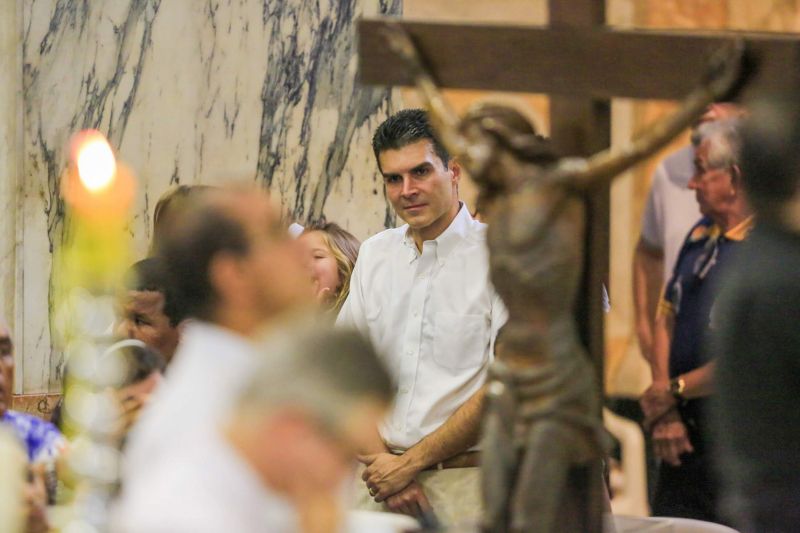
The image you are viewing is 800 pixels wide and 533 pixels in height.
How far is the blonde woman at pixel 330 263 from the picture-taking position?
5219 mm

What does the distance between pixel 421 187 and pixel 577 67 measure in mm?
1410

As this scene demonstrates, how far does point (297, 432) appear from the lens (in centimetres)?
194

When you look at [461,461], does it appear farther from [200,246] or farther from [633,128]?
[633,128]

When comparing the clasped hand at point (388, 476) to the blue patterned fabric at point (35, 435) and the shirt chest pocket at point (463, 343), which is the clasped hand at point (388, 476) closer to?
the shirt chest pocket at point (463, 343)

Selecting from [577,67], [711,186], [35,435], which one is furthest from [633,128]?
[35,435]

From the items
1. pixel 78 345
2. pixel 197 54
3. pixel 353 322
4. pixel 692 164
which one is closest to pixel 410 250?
pixel 353 322

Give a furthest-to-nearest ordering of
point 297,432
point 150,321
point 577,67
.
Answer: point 150,321, point 577,67, point 297,432

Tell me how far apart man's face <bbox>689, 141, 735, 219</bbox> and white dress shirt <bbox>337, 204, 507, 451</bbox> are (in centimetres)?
68

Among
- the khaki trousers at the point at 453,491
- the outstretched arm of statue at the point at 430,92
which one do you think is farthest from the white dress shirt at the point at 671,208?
the outstretched arm of statue at the point at 430,92

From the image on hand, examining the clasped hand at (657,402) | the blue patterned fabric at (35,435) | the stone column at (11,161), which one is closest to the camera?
the blue patterned fabric at (35,435)

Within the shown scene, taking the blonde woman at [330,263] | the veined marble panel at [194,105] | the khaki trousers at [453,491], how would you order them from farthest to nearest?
the veined marble panel at [194,105], the blonde woman at [330,263], the khaki trousers at [453,491]

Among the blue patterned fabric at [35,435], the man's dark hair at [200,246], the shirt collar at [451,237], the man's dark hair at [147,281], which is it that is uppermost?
the man's dark hair at [200,246]

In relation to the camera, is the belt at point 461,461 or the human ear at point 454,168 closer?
the belt at point 461,461

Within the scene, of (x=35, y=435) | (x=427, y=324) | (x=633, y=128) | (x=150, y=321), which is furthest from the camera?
(x=633, y=128)
